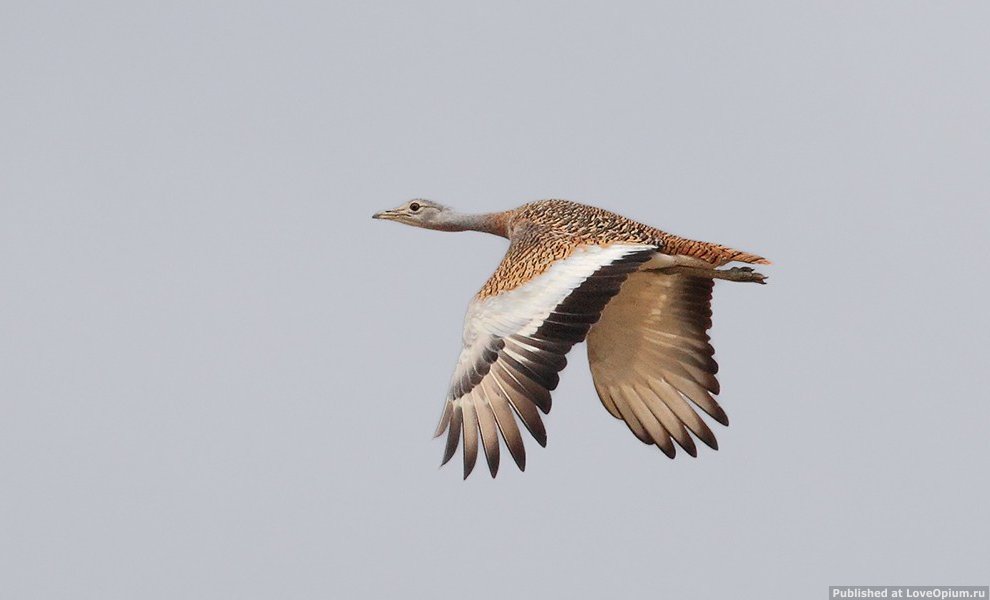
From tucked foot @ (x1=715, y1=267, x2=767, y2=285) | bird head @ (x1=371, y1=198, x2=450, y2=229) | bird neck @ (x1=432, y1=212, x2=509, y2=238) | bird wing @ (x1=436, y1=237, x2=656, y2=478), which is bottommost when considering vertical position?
bird wing @ (x1=436, y1=237, x2=656, y2=478)

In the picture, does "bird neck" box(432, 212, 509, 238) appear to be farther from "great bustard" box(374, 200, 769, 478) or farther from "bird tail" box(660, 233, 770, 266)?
"bird tail" box(660, 233, 770, 266)

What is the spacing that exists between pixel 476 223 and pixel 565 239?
3.36 m

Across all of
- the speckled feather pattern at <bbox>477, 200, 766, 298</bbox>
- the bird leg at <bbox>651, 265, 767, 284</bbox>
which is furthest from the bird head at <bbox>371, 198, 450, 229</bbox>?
the bird leg at <bbox>651, 265, 767, 284</bbox>

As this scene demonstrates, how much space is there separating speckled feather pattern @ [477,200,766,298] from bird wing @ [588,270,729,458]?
3.12ft

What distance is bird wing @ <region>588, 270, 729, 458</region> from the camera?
18875 millimetres

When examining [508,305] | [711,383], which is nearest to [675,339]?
[711,383]

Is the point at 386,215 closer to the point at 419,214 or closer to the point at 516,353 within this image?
the point at 419,214

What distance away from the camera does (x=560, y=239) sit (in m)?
17.5

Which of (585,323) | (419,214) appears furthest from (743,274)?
(419,214)

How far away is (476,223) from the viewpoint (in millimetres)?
20672

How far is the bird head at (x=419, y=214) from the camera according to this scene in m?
21.1

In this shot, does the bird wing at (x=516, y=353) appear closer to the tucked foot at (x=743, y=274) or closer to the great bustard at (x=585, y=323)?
the great bustard at (x=585, y=323)

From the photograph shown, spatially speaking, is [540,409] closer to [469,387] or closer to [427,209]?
[469,387]

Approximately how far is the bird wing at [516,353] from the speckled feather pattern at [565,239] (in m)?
0.32
